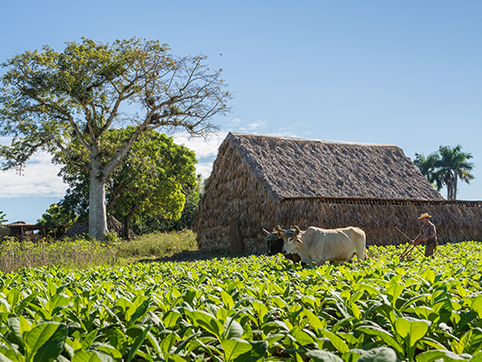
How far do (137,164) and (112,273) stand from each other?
84.1 feet

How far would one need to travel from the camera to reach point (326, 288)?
10.7 ft

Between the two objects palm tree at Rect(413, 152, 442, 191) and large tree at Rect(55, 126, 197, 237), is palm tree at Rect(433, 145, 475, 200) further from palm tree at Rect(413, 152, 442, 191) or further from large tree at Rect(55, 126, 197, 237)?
large tree at Rect(55, 126, 197, 237)

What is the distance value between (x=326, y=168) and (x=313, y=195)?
9.61ft

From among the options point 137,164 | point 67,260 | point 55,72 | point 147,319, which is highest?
point 55,72

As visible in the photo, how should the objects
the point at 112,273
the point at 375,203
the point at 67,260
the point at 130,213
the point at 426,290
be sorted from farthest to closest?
the point at 130,213
the point at 375,203
the point at 67,260
the point at 112,273
the point at 426,290

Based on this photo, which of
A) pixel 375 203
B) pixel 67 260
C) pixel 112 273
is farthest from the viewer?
pixel 375 203

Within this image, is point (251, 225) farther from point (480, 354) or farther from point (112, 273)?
point (480, 354)

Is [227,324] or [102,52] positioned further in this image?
[102,52]

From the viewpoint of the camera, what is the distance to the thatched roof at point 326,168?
56.1 feet

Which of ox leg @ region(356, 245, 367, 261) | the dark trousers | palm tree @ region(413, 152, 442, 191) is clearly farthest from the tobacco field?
palm tree @ region(413, 152, 442, 191)

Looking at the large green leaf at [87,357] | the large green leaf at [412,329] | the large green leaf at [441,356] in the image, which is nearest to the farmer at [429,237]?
the large green leaf at [412,329]

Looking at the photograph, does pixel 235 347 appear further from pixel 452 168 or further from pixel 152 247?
pixel 452 168

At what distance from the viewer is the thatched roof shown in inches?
673

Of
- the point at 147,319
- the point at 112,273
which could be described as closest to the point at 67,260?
the point at 112,273
